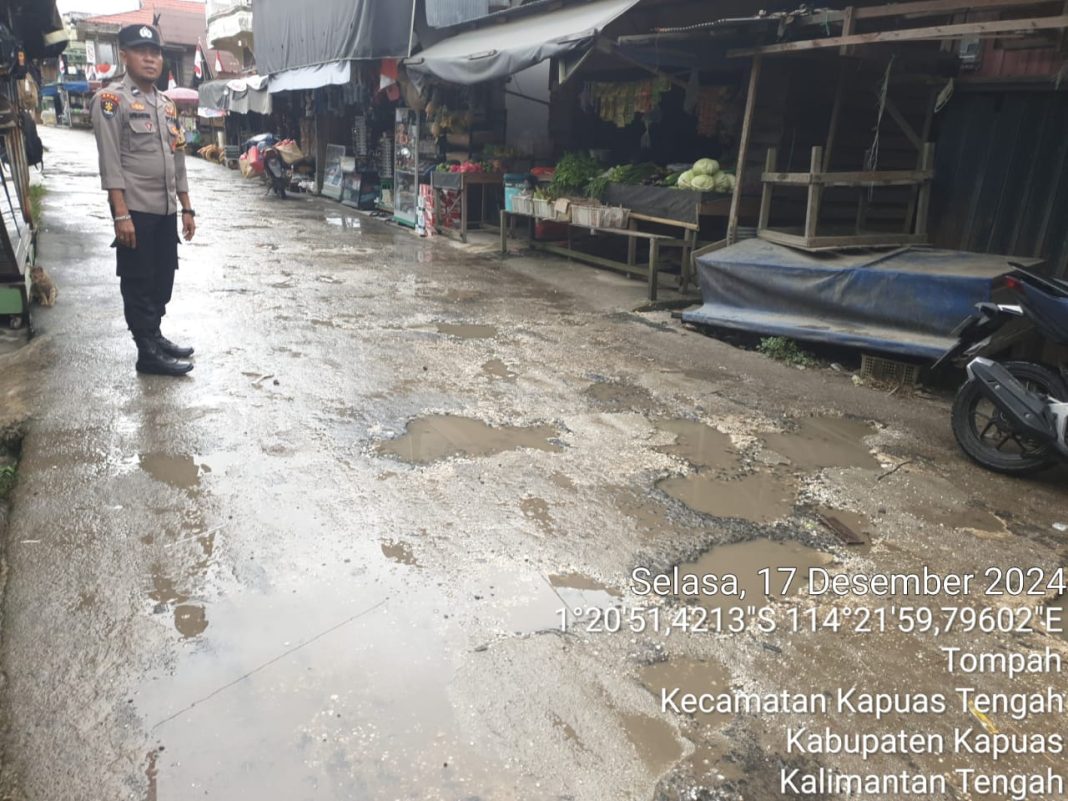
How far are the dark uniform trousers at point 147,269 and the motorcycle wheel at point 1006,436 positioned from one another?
496cm

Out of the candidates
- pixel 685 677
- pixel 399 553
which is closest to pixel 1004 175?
pixel 685 677

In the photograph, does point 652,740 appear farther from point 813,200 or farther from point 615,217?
point 615,217

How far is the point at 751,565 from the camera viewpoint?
335 cm

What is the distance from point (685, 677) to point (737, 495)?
148 cm

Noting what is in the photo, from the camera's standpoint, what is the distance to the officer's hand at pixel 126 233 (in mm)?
4859

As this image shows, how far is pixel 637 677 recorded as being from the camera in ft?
8.70

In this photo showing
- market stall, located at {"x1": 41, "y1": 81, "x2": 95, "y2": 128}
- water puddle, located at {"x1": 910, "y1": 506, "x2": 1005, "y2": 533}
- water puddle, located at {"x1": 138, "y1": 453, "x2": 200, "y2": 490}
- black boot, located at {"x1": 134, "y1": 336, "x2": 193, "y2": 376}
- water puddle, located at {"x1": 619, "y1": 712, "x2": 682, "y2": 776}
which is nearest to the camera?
water puddle, located at {"x1": 619, "y1": 712, "x2": 682, "y2": 776}

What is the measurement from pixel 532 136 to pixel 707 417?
8.82 metres

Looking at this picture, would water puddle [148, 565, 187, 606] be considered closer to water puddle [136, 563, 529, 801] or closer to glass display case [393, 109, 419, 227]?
water puddle [136, 563, 529, 801]

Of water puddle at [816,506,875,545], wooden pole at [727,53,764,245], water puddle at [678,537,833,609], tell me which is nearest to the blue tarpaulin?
wooden pole at [727,53,764,245]

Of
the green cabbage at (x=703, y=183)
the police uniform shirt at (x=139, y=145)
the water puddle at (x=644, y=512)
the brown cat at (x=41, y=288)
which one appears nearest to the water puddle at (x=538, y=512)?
the water puddle at (x=644, y=512)

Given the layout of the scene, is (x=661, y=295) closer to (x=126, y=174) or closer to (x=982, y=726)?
(x=126, y=174)

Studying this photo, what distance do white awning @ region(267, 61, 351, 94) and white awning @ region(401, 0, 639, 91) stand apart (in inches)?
73.0

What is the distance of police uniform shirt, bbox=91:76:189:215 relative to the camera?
188 inches
